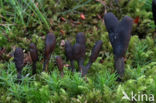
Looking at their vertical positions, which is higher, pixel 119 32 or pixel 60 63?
pixel 119 32

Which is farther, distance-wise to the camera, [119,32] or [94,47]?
[94,47]

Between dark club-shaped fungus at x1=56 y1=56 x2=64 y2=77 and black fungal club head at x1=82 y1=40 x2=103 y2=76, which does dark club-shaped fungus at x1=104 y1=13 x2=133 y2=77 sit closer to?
black fungal club head at x1=82 y1=40 x2=103 y2=76

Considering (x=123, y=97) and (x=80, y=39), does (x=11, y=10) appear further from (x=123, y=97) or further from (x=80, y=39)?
(x=123, y=97)

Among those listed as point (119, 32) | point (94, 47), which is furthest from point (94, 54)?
point (119, 32)

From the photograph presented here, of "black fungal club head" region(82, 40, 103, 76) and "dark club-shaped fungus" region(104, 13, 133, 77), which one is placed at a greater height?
"dark club-shaped fungus" region(104, 13, 133, 77)

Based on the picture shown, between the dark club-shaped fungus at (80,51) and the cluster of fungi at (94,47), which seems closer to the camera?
the cluster of fungi at (94,47)

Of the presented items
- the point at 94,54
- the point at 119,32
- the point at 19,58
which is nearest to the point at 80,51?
the point at 94,54

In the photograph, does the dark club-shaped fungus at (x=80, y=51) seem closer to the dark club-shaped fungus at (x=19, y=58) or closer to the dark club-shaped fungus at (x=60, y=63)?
the dark club-shaped fungus at (x=60, y=63)

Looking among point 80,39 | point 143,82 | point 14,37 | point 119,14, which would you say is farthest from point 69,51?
point 119,14

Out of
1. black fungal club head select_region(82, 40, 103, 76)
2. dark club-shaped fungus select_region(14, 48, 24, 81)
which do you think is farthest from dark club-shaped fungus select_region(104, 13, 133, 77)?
dark club-shaped fungus select_region(14, 48, 24, 81)

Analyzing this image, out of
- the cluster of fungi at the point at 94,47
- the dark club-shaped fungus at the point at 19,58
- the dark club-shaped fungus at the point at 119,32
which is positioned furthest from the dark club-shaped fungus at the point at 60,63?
the dark club-shaped fungus at the point at 119,32

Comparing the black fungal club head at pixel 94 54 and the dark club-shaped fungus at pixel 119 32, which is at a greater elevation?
the dark club-shaped fungus at pixel 119 32

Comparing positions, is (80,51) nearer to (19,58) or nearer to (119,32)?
(119,32)
